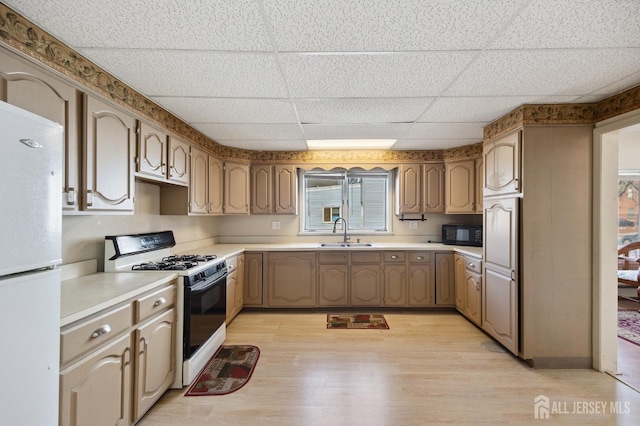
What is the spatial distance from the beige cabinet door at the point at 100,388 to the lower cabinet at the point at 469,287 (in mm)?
3201

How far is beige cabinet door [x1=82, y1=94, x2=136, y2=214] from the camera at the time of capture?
5.60 feet

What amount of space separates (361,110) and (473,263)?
7.06 ft

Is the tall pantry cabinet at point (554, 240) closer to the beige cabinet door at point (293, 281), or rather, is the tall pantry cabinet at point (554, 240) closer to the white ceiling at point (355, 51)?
the white ceiling at point (355, 51)

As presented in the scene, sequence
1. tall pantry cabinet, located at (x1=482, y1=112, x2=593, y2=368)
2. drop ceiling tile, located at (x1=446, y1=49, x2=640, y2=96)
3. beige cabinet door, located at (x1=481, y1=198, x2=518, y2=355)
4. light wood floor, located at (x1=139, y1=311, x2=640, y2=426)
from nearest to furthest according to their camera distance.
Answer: drop ceiling tile, located at (x1=446, y1=49, x2=640, y2=96) → light wood floor, located at (x1=139, y1=311, x2=640, y2=426) → tall pantry cabinet, located at (x1=482, y1=112, x2=593, y2=368) → beige cabinet door, located at (x1=481, y1=198, x2=518, y2=355)

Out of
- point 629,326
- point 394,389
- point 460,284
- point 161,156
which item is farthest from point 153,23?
point 629,326

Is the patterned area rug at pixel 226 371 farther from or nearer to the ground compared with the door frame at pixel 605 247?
nearer to the ground

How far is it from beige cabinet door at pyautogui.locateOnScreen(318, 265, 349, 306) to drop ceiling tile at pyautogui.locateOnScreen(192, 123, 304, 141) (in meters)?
1.73

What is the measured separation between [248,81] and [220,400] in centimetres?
222

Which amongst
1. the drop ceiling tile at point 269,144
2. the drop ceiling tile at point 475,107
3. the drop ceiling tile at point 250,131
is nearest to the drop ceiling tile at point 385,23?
the drop ceiling tile at point 475,107

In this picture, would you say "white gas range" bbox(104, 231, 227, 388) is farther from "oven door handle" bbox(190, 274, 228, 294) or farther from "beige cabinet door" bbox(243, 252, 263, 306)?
"beige cabinet door" bbox(243, 252, 263, 306)

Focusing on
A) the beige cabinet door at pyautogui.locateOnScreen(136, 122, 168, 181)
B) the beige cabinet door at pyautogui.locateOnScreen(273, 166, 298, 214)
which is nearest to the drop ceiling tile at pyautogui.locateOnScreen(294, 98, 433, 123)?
the beige cabinet door at pyautogui.locateOnScreen(136, 122, 168, 181)

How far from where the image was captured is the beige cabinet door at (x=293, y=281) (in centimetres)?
388

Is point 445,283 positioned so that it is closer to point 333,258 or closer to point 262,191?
point 333,258

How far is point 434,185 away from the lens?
4.18 metres
